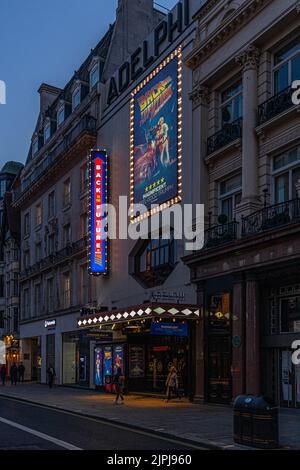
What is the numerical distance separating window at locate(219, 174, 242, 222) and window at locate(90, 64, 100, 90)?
18.1m

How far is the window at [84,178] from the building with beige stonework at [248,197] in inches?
535

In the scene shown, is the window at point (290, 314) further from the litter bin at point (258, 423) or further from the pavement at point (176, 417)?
the litter bin at point (258, 423)

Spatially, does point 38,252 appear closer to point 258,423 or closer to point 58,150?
point 58,150

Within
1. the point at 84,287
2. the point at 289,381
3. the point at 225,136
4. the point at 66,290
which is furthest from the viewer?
the point at 66,290

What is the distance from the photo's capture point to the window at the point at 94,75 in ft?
134

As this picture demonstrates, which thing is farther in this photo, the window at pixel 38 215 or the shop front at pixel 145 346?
the window at pixel 38 215

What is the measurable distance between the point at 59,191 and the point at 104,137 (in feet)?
28.9

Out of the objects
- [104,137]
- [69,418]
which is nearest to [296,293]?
[69,418]

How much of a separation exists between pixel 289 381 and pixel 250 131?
30.8 ft

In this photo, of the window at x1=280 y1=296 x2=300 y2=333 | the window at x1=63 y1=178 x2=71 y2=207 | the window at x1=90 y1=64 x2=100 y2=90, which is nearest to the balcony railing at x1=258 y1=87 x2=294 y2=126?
the window at x1=280 y1=296 x2=300 y2=333

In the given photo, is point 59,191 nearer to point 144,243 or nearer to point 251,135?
point 144,243

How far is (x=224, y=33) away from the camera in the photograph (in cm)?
2509

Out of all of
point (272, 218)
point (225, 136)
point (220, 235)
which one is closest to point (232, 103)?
point (225, 136)

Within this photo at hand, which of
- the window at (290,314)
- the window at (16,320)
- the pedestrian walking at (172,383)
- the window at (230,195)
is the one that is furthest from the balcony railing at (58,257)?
the window at (290,314)
